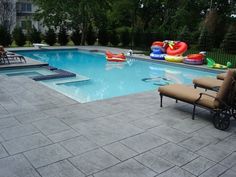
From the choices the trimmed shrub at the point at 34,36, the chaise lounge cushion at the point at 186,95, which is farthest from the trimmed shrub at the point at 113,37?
the chaise lounge cushion at the point at 186,95

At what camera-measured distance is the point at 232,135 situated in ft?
14.2

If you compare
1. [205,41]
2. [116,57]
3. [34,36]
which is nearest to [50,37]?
[34,36]

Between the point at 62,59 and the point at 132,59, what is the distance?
13.0 feet

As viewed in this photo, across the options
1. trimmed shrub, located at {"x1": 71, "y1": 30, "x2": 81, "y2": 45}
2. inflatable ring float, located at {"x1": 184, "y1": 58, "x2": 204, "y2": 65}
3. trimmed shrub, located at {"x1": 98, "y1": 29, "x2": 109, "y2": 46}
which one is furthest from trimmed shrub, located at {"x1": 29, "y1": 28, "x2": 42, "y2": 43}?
inflatable ring float, located at {"x1": 184, "y1": 58, "x2": 204, "y2": 65}

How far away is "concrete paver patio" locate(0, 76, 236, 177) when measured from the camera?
3191 mm

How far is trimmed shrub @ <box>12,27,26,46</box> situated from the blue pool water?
2.43 meters

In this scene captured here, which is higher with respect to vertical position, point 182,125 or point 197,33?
point 197,33

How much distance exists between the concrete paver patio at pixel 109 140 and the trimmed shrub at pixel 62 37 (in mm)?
14826

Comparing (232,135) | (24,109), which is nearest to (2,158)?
(24,109)

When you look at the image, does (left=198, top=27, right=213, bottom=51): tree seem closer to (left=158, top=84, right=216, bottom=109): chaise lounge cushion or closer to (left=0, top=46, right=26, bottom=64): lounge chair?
(left=0, top=46, right=26, bottom=64): lounge chair

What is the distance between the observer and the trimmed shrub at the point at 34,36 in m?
19.0

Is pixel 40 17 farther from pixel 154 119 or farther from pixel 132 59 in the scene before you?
A: pixel 154 119

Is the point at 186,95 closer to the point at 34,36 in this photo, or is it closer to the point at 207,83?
the point at 207,83

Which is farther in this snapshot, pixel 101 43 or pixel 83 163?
pixel 101 43
